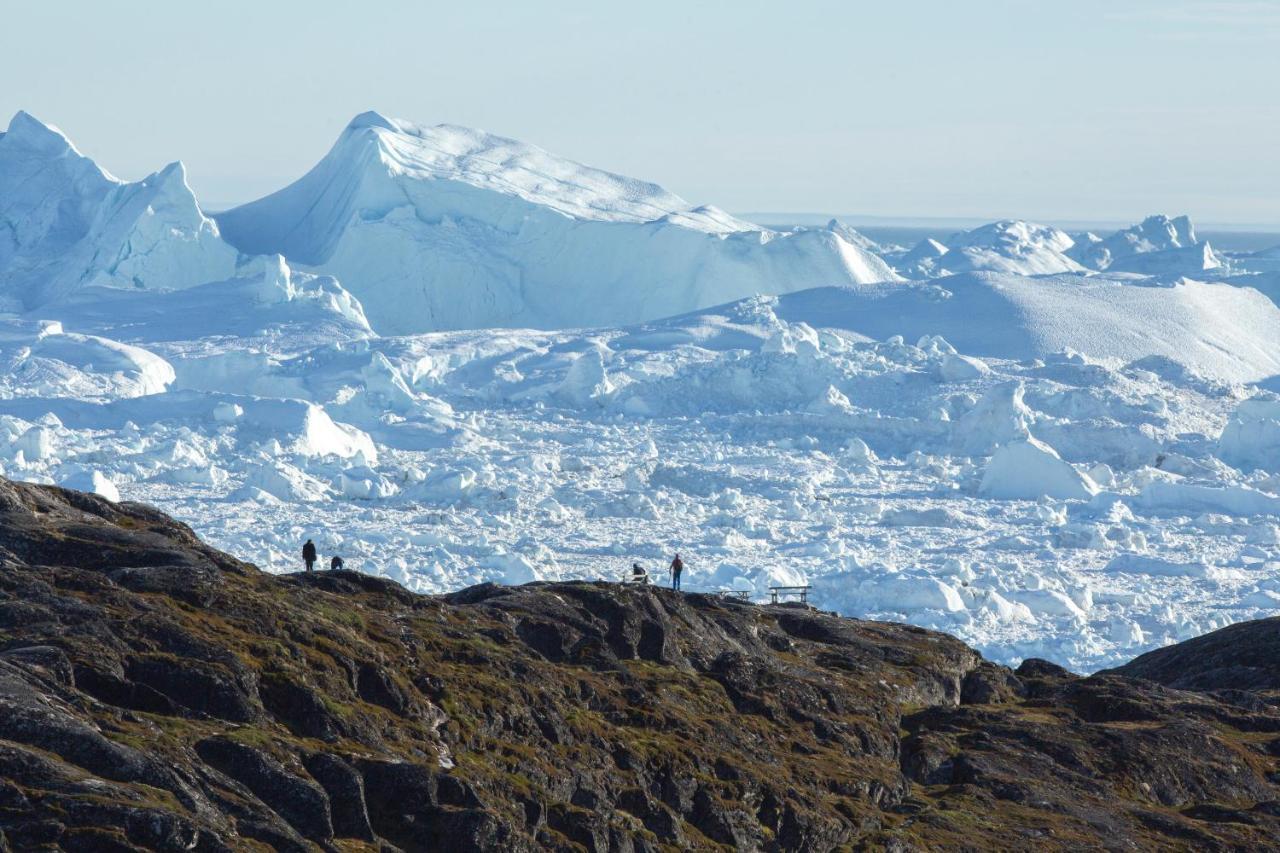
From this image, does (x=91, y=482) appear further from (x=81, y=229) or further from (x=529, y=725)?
(x=81, y=229)

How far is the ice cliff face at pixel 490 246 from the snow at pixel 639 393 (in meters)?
0.20

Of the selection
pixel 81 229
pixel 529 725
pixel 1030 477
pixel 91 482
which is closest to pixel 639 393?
pixel 1030 477

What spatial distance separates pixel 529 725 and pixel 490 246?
78565 millimetres

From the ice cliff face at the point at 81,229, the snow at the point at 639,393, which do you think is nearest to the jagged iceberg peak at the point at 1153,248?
the snow at the point at 639,393

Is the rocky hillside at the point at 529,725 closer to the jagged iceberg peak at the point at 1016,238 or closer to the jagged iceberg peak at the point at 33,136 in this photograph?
the jagged iceberg peak at the point at 33,136

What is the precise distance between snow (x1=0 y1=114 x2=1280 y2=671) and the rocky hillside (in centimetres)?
1667

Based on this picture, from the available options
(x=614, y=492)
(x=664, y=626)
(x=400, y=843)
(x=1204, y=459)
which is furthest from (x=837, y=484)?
(x=400, y=843)

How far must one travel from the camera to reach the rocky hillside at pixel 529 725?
42.7 feet

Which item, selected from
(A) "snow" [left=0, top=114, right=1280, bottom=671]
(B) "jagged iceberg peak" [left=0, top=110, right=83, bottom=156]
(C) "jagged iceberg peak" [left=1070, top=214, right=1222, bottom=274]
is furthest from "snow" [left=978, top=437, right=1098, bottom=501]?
(B) "jagged iceberg peak" [left=0, top=110, right=83, bottom=156]

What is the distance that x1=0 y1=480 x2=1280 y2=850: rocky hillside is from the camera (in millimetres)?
13016

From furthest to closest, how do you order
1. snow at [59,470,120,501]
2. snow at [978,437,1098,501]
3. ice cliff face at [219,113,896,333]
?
ice cliff face at [219,113,896,333]
snow at [978,437,1098,501]
snow at [59,470,120,501]

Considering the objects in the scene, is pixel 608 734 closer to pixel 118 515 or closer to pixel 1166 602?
pixel 118 515

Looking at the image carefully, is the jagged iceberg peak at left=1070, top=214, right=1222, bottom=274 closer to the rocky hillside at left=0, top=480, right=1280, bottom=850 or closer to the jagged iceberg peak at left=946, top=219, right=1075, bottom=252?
the jagged iceberg peak at left=946, top=219, right=1075, bottom=252

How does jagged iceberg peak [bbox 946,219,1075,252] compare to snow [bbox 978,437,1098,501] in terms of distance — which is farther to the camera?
jagged iceberg peak [bbox 946,219,1075,252]
